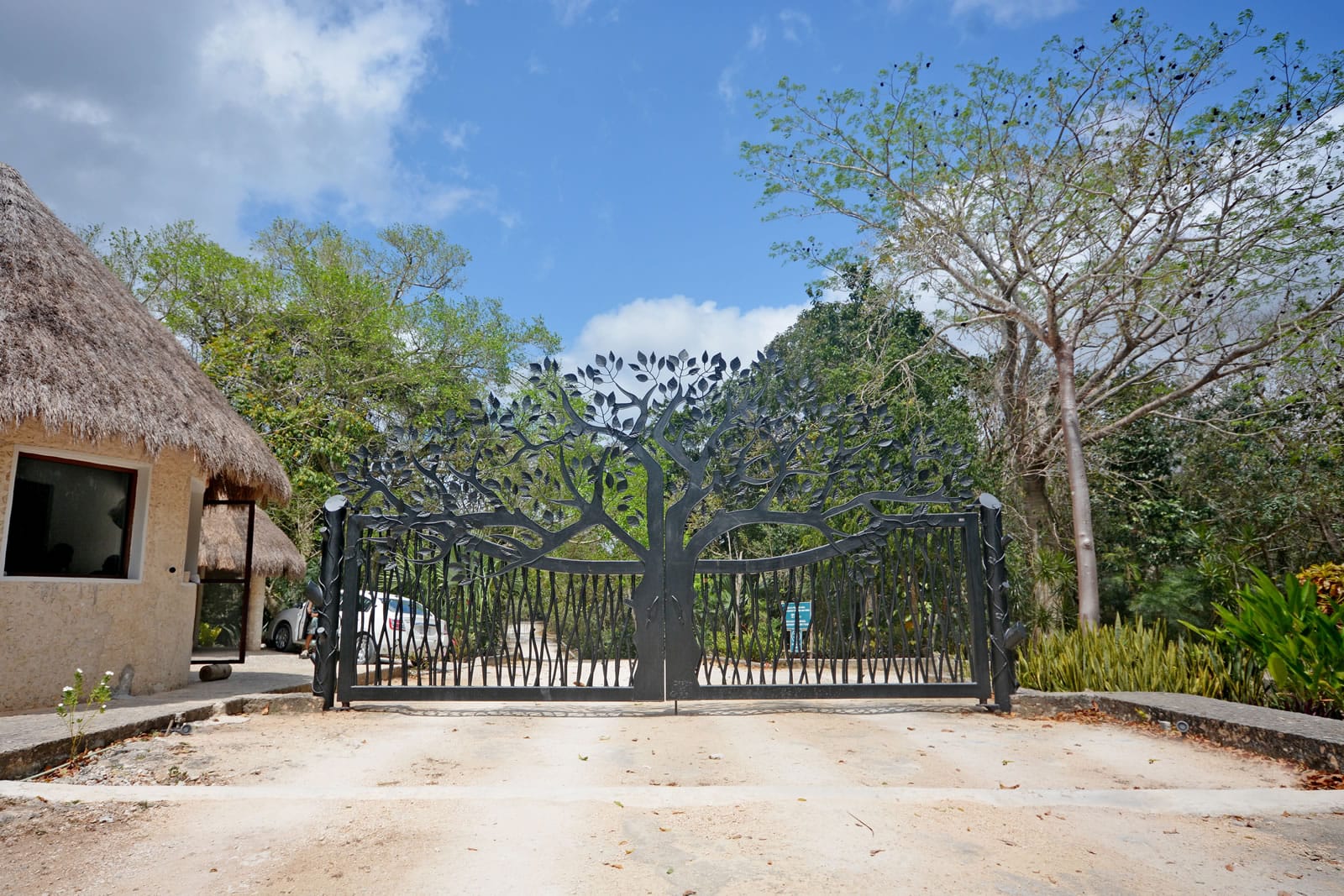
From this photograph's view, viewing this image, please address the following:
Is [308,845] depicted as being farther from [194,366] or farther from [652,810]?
[194,366]

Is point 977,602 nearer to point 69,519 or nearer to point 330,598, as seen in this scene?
point 330,598

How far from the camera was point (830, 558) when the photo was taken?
7090mm

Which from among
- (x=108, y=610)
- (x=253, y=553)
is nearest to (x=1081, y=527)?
(x=108, y=610)

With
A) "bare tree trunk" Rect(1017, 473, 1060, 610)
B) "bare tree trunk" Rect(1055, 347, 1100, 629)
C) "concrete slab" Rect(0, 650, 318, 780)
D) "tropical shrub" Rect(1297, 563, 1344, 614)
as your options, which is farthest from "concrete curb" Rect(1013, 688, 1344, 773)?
"bare tree trunk" Rect(1017, 473, 1060, 610)

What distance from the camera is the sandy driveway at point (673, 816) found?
3010mm

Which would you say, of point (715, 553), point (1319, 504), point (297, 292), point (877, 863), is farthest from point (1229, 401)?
point (297, 292)

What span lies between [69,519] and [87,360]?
1.34 m

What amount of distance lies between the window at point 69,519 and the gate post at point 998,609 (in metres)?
7.42

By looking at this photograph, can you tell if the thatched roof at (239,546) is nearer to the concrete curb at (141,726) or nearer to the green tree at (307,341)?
the green tree at (307,341)

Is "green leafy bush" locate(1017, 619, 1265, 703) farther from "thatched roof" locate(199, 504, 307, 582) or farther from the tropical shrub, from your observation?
"thatched roof" locate(199, 504, 307, 582)

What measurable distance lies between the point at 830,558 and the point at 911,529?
0.71 meters

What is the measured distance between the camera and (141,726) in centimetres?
551

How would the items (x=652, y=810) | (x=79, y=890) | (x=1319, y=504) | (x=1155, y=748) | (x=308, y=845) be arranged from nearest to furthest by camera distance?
1. (x=79, y=890)
2. (x=308, y=845)
3. (x=652, y=810)
4. (x=1155, y=748)
5. (x=1319, y=504)

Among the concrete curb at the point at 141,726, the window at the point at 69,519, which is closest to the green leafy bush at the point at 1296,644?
the concrete curb at the point at 141,726
